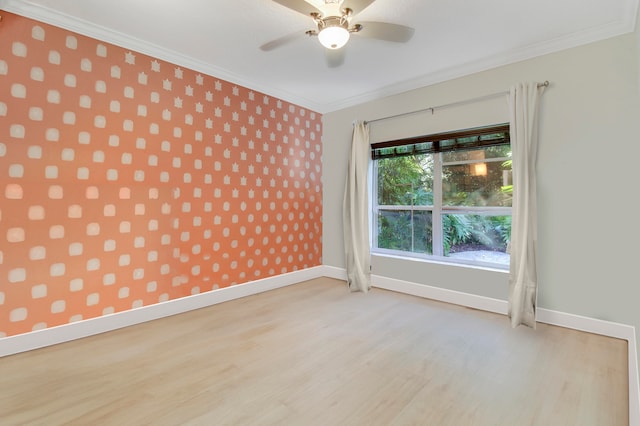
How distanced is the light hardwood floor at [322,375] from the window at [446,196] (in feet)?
2.88

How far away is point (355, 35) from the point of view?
216 centimetres

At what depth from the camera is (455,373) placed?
1.89 metres

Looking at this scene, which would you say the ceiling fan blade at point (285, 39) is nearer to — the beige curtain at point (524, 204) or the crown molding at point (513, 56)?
the crown molding at point (513, 56)

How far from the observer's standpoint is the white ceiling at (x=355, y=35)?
7.11ft

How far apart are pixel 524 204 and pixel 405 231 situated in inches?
55.3

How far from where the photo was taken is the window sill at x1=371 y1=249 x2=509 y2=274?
10.1 feet

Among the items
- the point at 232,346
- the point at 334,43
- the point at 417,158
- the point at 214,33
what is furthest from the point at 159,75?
the point at 417,158

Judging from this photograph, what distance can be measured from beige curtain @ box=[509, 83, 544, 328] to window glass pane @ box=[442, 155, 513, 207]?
0.32 m

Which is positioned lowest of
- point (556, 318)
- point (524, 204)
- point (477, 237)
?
point (556, 318)

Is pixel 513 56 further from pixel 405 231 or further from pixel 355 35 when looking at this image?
pixel 405 231

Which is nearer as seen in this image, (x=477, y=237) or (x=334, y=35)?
(x=334, y=35)

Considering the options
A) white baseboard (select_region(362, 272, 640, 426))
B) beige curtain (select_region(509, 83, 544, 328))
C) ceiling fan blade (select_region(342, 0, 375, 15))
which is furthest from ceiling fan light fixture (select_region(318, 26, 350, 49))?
white baseboard (select_region(362, 272, 640, 426))

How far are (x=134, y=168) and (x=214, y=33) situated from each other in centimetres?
137

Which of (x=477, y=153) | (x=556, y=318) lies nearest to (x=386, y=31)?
(x=477, y=153)
